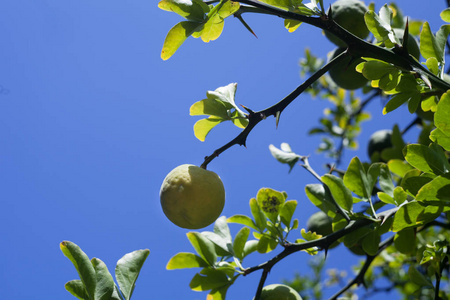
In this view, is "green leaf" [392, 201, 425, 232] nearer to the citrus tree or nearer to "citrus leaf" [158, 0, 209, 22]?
the citrus tree

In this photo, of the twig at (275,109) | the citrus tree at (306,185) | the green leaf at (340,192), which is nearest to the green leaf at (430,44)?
the citrus tree at (306,185)

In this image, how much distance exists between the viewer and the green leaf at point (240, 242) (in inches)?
61.2

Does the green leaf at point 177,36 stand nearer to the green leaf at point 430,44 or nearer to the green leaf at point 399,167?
the green leaf at point 430,44

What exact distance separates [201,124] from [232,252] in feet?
1.69

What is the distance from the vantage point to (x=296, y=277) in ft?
16.7

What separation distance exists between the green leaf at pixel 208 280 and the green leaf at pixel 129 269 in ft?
0.85

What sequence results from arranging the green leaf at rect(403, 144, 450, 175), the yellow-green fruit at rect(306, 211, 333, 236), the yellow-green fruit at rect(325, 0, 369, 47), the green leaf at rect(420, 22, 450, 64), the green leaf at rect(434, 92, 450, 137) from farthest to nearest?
1. the yellow-green fruit at rect(306, 211, 333, 236)
2. the yellow-green fruit at rect(325, 0, 369, 47)
3. the green leaf at rect(420, 22, 450, 64)
4. the green leaf at rect(403, 144, 450, 175)
5. the green leaf at rect(434, 92, 450, 137)

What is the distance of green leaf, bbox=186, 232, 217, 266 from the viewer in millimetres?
1489

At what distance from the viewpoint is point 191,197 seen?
1.55m

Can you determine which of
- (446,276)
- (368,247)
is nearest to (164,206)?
(368,247)

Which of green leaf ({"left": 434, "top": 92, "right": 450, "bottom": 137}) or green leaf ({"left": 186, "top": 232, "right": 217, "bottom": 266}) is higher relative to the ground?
green leaf ({"left": 186, "top": 232, "right": 217, "bottom": 266})

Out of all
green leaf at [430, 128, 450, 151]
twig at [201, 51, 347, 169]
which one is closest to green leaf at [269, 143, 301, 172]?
twig at [201, 51, 347, 169]

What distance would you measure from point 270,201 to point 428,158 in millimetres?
605

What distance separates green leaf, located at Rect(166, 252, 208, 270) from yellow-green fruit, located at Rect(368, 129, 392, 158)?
1969 mm
